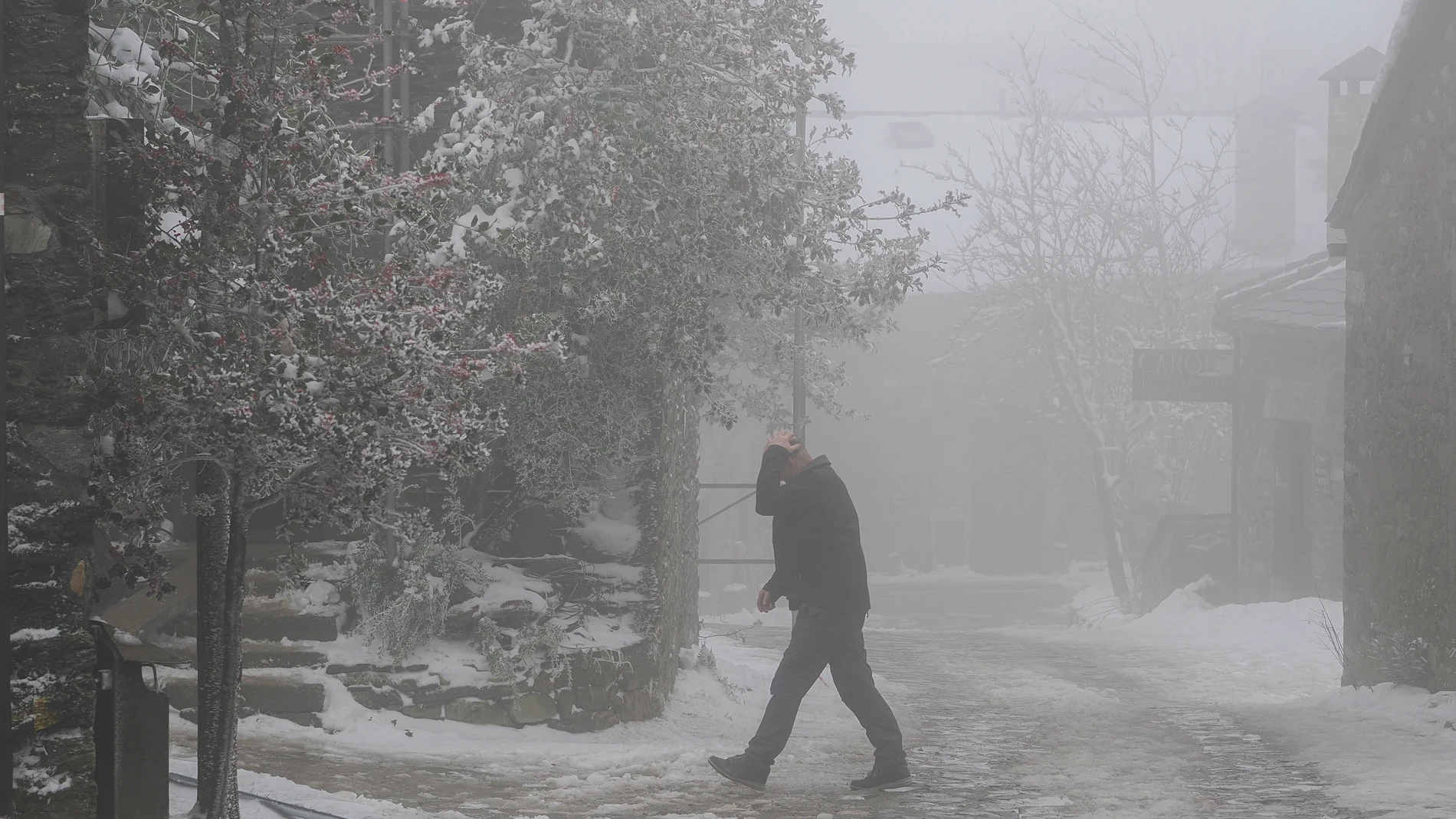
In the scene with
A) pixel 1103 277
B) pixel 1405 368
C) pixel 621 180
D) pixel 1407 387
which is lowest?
pixel 1407 387

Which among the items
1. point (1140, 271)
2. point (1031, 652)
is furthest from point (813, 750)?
point (1140, 271)

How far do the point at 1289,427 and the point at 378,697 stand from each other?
1366cm

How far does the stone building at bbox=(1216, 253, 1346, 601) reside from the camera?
50.4 feet

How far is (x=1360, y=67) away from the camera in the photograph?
21.5 m

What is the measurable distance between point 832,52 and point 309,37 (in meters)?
4.51

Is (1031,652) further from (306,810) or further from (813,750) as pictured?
(306,810)

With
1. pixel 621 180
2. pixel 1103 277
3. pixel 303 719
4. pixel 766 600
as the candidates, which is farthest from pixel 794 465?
pixel 1103 277

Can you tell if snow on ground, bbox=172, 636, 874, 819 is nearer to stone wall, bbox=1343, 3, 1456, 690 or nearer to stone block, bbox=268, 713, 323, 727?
stone block, bbox=268, 713, 323, 727

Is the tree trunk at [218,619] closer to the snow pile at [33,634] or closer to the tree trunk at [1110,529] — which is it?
the snow pile at [33,634]

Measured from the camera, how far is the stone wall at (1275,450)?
15.3 meters

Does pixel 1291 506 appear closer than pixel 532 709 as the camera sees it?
No

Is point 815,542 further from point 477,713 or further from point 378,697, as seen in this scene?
point 378,697

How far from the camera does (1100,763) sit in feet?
22.7

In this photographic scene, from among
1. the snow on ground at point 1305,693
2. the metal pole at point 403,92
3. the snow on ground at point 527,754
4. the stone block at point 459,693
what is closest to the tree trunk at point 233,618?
the snow on ground at point 527,754
